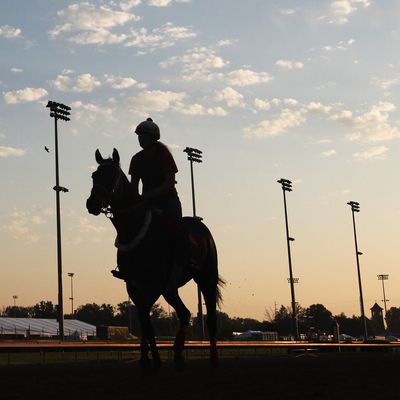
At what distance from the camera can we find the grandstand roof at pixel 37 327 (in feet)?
328

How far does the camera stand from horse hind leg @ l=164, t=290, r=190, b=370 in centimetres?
970

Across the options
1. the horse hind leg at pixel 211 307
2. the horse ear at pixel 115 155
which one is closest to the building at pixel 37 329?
the horse hind leg at pixel 211 307

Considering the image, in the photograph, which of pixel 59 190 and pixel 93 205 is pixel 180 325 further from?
pixel 59 190

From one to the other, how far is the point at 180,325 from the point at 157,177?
2188 mm

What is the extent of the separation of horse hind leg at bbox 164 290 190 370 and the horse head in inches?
76.2

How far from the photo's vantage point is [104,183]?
8953 millimetres

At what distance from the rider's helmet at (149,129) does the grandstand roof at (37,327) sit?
88.6 metres
